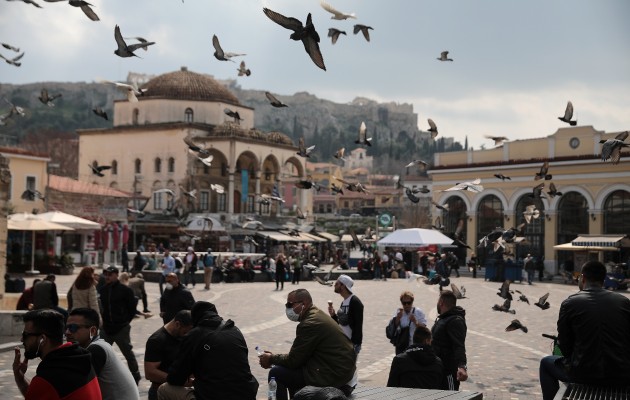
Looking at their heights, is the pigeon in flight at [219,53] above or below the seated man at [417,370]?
above

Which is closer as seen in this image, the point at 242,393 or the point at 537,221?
the point at 242,393

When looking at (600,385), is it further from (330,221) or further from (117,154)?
(330,221)

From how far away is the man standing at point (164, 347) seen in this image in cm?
772

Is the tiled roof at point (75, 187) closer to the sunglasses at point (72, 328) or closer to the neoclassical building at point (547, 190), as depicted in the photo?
the neoclassical building at point (547, 190)

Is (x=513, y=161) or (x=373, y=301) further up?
(x=513, y=161)

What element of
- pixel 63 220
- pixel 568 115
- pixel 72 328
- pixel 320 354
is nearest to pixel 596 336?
pixel 320 354

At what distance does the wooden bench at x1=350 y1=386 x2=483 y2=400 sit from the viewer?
259 inches

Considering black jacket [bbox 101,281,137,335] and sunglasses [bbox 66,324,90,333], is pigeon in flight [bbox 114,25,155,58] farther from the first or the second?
sunglasses [bbox 66,324,90,333]

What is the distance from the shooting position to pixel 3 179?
16.5 meters

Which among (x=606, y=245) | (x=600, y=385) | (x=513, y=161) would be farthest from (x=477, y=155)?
(x=600, y=385)

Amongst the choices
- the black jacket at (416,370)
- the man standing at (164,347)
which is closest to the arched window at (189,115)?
the man standing at (164,347)

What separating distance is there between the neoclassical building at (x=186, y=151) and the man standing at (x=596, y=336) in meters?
58.7

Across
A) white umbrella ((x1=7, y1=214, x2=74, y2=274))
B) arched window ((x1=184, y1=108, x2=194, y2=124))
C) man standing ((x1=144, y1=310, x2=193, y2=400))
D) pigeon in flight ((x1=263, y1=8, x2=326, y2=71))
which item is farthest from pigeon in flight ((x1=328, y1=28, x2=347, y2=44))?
arched window ((x1=184, y1=108, x2=194, y2=124))

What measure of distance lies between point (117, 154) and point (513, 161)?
33219 mm
